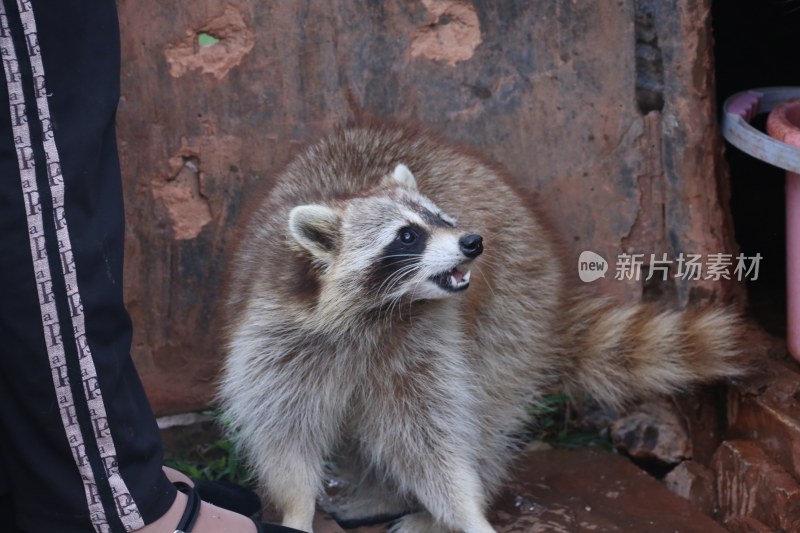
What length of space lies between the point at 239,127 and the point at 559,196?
1077 mm

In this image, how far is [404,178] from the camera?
297cm

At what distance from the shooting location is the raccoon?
2797 millimetres

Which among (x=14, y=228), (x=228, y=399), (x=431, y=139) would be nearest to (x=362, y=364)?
(x=228, y=399)

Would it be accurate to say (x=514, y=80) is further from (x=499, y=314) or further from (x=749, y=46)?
(x=749, y=46)

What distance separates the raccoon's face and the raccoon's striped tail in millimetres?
746

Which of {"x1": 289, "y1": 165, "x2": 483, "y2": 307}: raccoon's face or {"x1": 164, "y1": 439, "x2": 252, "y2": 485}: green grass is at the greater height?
{"x1": 289, "y1": 165, "x2": 483, "y2": 307}: raccoon's face

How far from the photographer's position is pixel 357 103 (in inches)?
131

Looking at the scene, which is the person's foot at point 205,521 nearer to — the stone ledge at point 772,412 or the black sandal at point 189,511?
the black sandal at point 189,511

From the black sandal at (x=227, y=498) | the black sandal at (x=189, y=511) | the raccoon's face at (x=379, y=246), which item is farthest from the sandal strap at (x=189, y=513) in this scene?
the raccoon's face at (x=379, y=246)

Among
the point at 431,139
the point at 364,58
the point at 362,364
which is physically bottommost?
the point at 362,364

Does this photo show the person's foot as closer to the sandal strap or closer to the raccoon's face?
the sandal strap

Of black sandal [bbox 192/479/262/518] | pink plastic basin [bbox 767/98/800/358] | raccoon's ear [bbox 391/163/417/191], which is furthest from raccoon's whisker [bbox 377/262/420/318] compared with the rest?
pink plastic basin [bbox 767/98/800/358]

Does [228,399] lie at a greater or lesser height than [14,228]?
lesser

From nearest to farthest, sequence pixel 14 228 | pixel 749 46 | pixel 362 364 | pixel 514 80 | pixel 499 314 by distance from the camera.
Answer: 1. pixel 14 228
2. pixel 362 364
3. pixel 499 314
4. pixel 514 80
5. pixel 749 46
